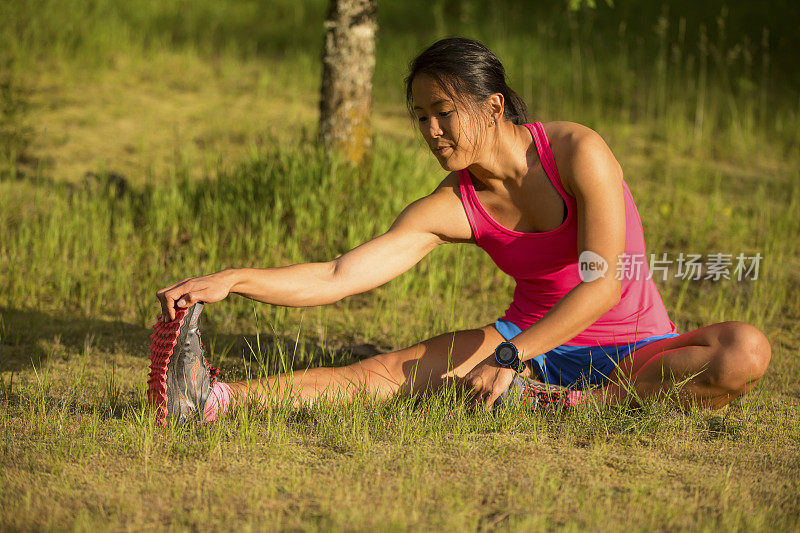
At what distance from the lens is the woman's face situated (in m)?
2.79

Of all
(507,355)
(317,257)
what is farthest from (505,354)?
(317,257)

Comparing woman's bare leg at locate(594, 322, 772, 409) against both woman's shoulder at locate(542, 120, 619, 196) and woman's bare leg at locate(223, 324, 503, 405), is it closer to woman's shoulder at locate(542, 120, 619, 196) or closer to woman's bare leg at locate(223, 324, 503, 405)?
woman's bare leg at locate(223, 324, 503, 405)

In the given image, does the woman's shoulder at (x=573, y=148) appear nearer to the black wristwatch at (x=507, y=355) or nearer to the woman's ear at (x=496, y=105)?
the woman's ear at (x=496, y=105)

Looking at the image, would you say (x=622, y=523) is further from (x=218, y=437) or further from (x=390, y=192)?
(x=390, y=192)

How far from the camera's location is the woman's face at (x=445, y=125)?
9.16 feet

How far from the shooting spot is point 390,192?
5.00 metres

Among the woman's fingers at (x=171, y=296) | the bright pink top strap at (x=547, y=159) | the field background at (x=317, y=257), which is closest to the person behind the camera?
the field background at (x=317, y=257)

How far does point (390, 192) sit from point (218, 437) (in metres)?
2.54

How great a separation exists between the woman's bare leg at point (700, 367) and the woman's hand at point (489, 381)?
473 millimetres

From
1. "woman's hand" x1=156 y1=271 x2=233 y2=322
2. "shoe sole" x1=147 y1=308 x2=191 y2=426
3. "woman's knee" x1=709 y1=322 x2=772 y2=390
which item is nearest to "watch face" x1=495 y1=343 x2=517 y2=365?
"woman's knee" x1=709 y1=322 x2=772 y2=390

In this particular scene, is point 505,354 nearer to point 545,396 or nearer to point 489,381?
point 489,381

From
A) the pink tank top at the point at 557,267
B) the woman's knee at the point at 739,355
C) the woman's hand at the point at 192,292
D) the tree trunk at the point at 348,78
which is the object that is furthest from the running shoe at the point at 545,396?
the tree trunk at the point at 348,78

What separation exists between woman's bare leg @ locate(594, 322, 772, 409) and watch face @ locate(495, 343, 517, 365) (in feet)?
1.52

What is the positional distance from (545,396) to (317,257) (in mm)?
1998
